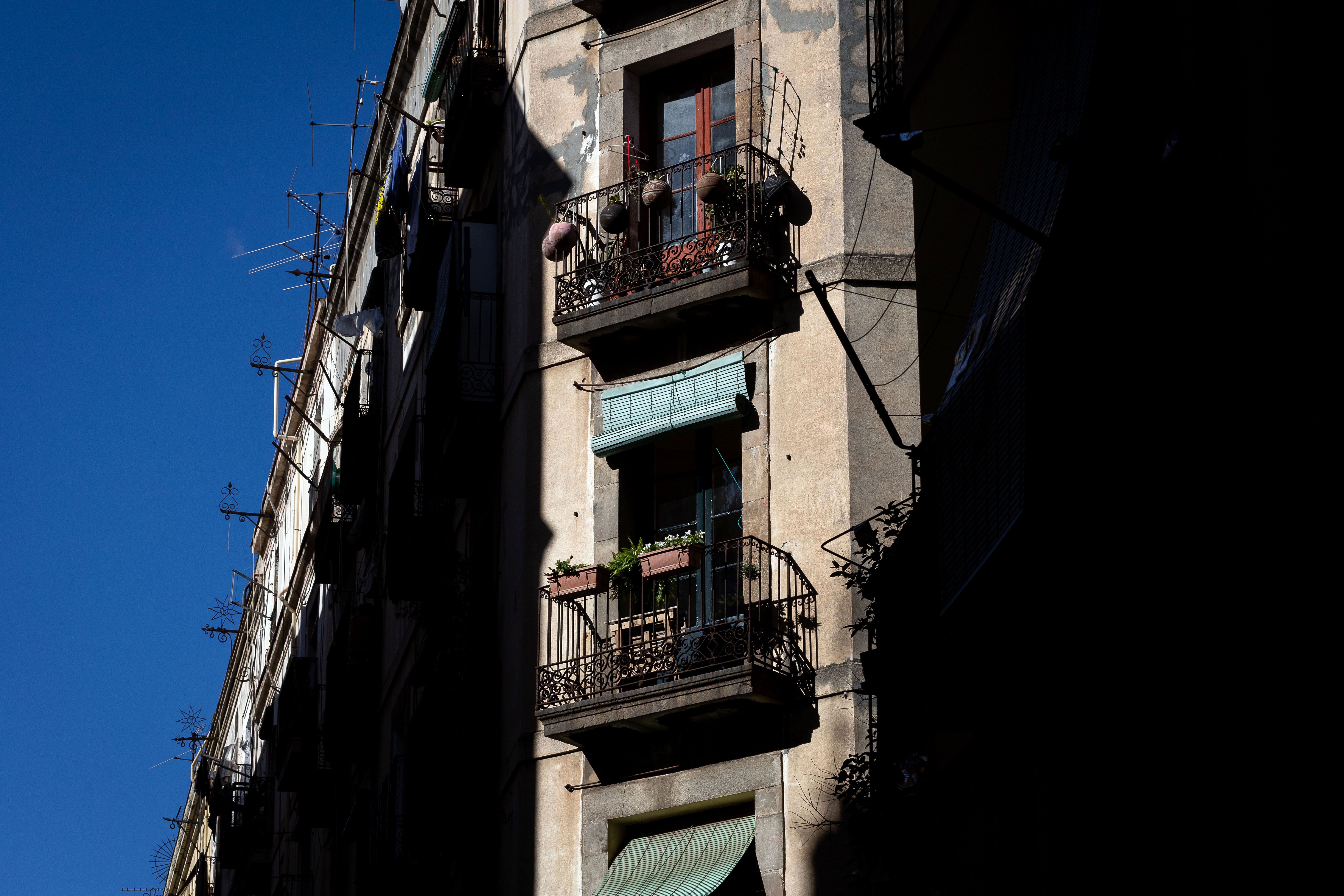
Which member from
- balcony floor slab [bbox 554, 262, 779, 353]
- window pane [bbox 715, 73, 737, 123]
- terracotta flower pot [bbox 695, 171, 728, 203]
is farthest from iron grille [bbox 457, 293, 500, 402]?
terracotta flower pot [bbox 695, 171, 728, 203]

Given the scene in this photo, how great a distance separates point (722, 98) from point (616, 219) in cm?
199

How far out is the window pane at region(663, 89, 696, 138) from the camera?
809 inches

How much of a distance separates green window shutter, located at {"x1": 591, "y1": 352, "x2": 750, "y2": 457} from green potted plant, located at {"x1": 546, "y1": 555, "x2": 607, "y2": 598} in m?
1.32

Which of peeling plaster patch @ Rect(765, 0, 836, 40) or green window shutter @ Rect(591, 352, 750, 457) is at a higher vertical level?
peeling plaster patch @ Rect(765, 0, 836, 40)

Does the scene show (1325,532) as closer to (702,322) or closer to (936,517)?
(936,517)

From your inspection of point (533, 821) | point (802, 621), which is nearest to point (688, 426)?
point (802, 621)

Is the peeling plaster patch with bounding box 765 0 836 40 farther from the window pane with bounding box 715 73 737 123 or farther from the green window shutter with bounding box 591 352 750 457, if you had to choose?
the green window shutter with bounding box 591 352 750 457

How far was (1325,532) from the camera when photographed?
8.84 meters

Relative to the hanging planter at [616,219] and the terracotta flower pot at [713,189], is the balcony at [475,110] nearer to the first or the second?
the hanging planter at [616,219]

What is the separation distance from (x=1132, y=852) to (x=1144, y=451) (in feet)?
9.50

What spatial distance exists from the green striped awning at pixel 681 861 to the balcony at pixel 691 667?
0.64 m

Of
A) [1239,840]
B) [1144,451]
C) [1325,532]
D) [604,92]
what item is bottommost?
[1239,840]

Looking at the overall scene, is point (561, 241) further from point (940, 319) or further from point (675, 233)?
point (940, 319)

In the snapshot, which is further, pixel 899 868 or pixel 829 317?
pixel 829 317
